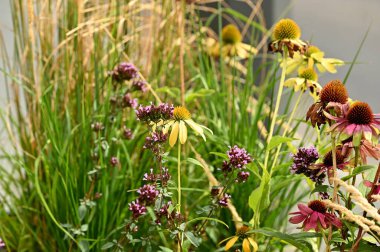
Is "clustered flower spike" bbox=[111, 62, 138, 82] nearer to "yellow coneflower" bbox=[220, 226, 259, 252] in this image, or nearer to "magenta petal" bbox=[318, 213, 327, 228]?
"yellow coneflower" bbox=[220, 226, 259, 252]

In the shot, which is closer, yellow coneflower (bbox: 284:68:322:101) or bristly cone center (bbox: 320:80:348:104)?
bristly cone center (bbox: 320:80:348:104)

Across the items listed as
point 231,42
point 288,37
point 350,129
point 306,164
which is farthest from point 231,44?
point 350,129

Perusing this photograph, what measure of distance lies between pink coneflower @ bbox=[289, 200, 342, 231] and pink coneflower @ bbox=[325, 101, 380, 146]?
0.12m

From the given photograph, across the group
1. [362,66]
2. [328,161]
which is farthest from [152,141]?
[362,66]

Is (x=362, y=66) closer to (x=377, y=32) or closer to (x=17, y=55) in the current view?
(x=377, y=32)

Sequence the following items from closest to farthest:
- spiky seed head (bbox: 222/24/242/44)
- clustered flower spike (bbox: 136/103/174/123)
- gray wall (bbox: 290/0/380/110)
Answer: clustered flower spike (bbox: 136/103/174/123) < spiky seed head (bbox: 222/24/242/44) < gray wall (bbox: 290/0/380/110)

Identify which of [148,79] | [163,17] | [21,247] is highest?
[163,17]

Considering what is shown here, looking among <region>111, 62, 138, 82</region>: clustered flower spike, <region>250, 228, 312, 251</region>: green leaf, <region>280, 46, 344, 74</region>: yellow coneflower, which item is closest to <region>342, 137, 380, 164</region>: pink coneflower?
<region>250, 228, 312, 251</region>: green leaf

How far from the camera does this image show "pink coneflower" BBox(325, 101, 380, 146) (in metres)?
0.76

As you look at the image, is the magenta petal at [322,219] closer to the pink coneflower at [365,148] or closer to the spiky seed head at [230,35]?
the pink coneflower at [365,148]

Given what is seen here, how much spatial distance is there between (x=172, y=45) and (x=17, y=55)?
0.36 meters

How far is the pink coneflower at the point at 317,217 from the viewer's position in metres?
0.83

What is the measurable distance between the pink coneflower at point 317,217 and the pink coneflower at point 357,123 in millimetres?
→ 118

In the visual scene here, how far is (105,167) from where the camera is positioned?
1.18 metres
